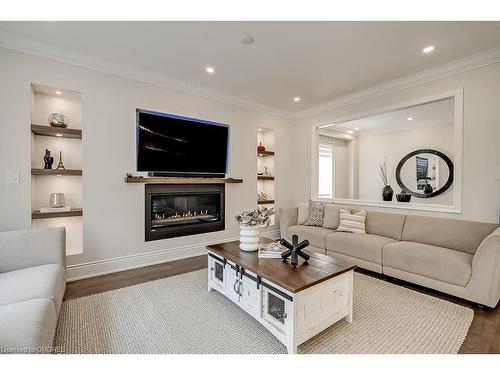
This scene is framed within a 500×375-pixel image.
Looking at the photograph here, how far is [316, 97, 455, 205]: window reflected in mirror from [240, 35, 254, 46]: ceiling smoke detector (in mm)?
2516

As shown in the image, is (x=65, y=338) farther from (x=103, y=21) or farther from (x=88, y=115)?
(x=103, y=21)

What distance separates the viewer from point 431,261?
97.6 inches

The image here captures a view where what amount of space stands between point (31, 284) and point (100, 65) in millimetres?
2507

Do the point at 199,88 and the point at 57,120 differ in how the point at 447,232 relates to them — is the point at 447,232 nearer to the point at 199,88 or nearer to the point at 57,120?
the point at 199,88

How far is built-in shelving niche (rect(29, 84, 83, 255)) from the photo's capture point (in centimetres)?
272

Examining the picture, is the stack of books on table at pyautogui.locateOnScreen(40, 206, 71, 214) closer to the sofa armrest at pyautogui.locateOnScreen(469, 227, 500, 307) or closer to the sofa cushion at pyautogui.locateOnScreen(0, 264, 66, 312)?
the sofa cushion at pyautogui.locateOnScreen(0, 264, 66, 312)

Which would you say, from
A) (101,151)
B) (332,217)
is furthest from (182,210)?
(332,217)

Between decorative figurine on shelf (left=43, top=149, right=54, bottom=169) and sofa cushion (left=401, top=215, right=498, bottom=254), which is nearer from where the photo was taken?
sofa cushion (left=401, top=215, right=498, bottom=254)

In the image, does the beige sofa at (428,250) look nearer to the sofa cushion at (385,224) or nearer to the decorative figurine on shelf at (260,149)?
the sofa cushion at (385,224)

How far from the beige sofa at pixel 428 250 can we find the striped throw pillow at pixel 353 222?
0.10 meters

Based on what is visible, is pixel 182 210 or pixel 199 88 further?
pixel 182 210

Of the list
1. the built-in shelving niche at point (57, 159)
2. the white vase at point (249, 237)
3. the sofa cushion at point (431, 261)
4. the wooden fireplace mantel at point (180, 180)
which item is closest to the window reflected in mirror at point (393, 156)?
the sofa cushion at point (431, 261)

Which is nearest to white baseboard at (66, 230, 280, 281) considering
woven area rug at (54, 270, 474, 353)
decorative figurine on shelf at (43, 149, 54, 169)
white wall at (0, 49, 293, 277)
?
white wall at (0, 49, 293, 277)
